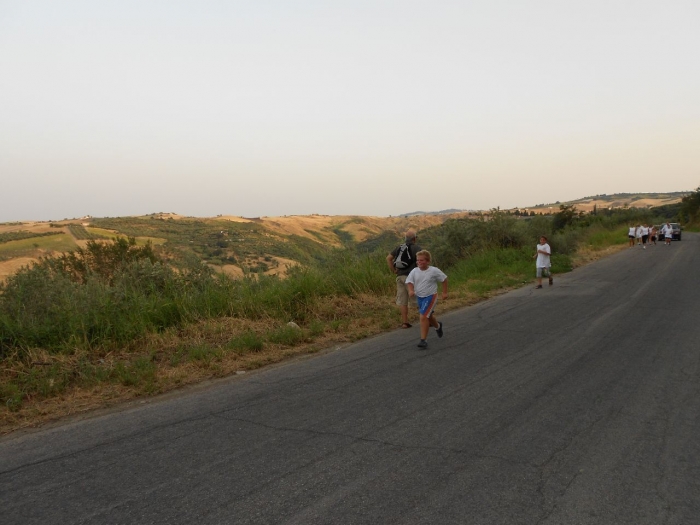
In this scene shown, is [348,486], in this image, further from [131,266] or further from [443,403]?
[131,266]

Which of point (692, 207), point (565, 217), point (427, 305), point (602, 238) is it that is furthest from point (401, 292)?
point (692, 207)

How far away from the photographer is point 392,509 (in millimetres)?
3150

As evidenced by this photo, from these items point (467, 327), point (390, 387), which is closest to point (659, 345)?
point (467, 327)

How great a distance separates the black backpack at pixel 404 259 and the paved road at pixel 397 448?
280 cm

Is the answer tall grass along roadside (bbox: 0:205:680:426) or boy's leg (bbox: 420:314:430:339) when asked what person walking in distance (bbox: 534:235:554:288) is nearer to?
tall grass along roadside (bbox: 0:205:680:426)

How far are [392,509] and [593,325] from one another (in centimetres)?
752

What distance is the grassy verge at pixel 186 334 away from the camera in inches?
224

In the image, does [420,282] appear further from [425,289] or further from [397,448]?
[397,448]

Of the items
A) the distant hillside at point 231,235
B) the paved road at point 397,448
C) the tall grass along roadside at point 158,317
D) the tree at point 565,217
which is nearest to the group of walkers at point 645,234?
the distant hillside at point 231,235

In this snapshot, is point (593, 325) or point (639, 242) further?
point (639, 242)

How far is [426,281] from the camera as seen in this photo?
8133 millimetres

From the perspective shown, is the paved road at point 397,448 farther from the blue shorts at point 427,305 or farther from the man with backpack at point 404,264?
the man with backpack at point 404,264

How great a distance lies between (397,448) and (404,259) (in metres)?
5.96

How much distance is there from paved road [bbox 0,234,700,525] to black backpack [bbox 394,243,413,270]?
9.19ft
